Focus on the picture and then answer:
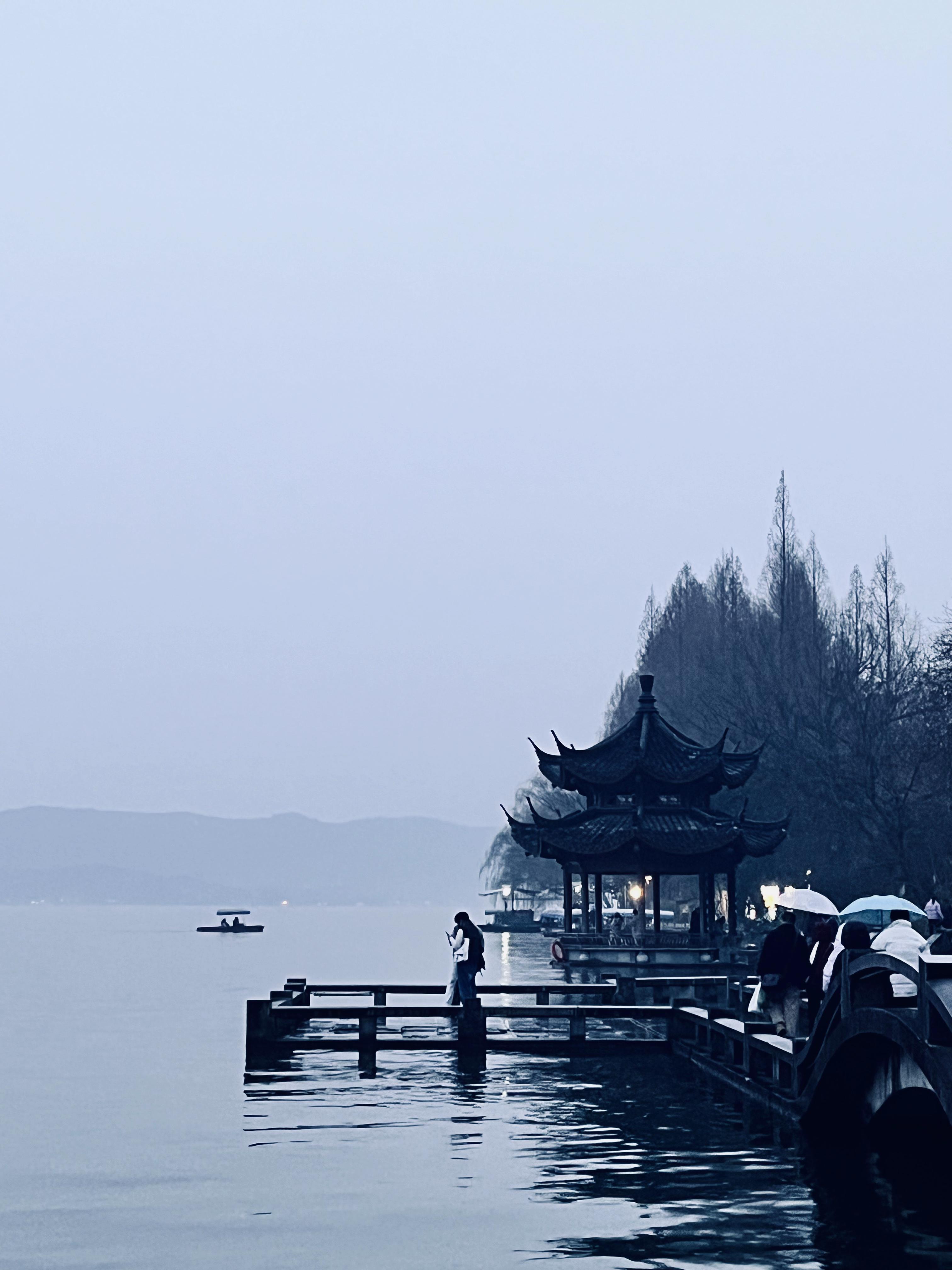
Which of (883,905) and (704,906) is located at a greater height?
(704,906)

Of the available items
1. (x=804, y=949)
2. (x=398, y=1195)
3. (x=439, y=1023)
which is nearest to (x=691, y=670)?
(x=439, y=1023)

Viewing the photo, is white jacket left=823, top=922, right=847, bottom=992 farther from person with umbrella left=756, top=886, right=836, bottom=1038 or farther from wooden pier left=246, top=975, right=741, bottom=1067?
wooden pier left=246, top=975, right=741, bottom=1067

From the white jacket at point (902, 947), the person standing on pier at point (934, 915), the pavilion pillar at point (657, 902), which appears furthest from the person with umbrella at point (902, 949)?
the pavilion pillar at point (657, 902)

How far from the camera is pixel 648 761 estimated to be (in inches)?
1917

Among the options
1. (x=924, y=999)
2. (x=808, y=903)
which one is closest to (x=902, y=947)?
(x=924, y=999)

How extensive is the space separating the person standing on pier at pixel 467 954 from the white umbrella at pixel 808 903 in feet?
20.2

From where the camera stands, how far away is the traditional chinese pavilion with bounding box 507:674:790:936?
47.3m

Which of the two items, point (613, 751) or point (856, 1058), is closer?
point (856, 1058)

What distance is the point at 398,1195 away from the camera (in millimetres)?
15258

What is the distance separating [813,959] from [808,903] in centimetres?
137

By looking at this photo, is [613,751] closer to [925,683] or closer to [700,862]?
[700,862]

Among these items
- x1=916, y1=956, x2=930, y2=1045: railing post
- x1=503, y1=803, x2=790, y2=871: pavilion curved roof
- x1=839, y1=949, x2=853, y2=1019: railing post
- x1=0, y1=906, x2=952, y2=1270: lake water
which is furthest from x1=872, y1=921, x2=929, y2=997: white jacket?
x1=503, y1=803, x2=790, y2=871: pavilion curved roof

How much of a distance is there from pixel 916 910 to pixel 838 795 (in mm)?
24424

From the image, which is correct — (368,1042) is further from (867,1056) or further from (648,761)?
(648,761)
